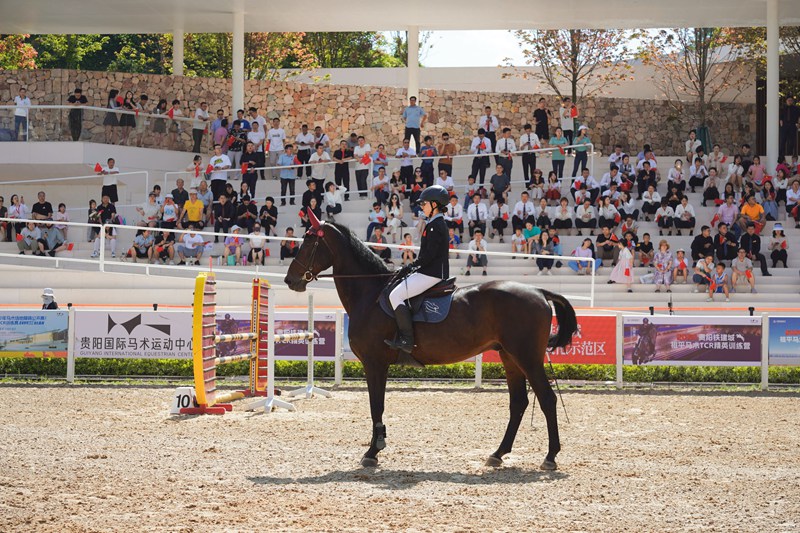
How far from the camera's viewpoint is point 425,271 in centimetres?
1016

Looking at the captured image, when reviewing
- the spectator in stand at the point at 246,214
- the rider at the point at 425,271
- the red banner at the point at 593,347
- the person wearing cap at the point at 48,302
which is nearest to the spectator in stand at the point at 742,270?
the red banner at the point at 593,347

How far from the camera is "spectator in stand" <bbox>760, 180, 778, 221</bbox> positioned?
84.5 feet

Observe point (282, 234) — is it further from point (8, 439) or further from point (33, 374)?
point (8, 439)

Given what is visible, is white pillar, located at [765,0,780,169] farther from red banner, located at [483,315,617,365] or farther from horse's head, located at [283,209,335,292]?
horse's head, located at [283,209,335,292]

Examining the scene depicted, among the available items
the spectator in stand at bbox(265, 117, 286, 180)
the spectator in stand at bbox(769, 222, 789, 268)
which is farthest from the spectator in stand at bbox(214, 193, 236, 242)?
the spectator in stand at bbox(769, 222, 789, 268)

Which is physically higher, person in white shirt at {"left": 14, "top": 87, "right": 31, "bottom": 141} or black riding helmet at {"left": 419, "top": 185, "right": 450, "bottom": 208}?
person in white shirt at {"left": 14, "top": 87, "right": 31, "bottom": 141}

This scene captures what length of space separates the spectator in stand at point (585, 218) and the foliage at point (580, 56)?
49.9ft

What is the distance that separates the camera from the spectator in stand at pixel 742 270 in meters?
22.5

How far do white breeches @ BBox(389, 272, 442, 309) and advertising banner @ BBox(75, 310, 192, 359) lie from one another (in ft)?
27.5

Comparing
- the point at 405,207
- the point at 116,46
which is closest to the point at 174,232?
the point at 405,207

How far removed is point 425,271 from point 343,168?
702 inches

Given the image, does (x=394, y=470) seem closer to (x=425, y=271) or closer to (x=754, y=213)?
(x=425, y=271)

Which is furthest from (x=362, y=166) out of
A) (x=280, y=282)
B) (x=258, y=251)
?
(x=280, y=282)

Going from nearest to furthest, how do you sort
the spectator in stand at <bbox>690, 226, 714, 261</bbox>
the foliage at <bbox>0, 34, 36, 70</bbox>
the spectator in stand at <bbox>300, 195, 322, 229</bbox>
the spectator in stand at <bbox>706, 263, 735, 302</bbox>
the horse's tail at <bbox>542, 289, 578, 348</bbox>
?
the horse's tail at <bbox>542, 289, 578, 348</bbox> < the spectator in stand at <bbox>706, 263, 735, 302</bbox> < the spectator in stand at <bbox>690, 226, 714, 261</bbox> < the spectator in stand at <bbox>300, 195, 322, 229</bbox> < the foliage at <bbox>0, 34, 36, 70</bbox>
